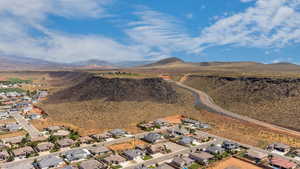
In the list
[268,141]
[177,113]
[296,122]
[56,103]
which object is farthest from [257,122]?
[56,103]

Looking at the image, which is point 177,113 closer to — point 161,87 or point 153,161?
point 161,87

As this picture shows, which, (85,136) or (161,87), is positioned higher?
(161,87)

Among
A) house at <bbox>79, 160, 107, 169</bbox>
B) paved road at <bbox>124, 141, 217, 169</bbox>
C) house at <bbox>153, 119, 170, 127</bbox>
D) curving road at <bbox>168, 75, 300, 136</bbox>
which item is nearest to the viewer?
house at <bbox>79, 160, 107, 169</bbox>

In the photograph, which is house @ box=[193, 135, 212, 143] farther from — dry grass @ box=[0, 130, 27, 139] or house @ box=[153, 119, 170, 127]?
dry grass @ box=[0, 130, 27, 139]

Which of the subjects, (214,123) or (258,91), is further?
(258,91)

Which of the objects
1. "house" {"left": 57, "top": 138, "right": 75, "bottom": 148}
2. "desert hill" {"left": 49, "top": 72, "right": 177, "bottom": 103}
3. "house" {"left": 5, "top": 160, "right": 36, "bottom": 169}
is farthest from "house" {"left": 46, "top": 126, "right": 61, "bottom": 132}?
"desert hill" {"left": 49, "top": 72, "right": 177, "bottom": 103}
